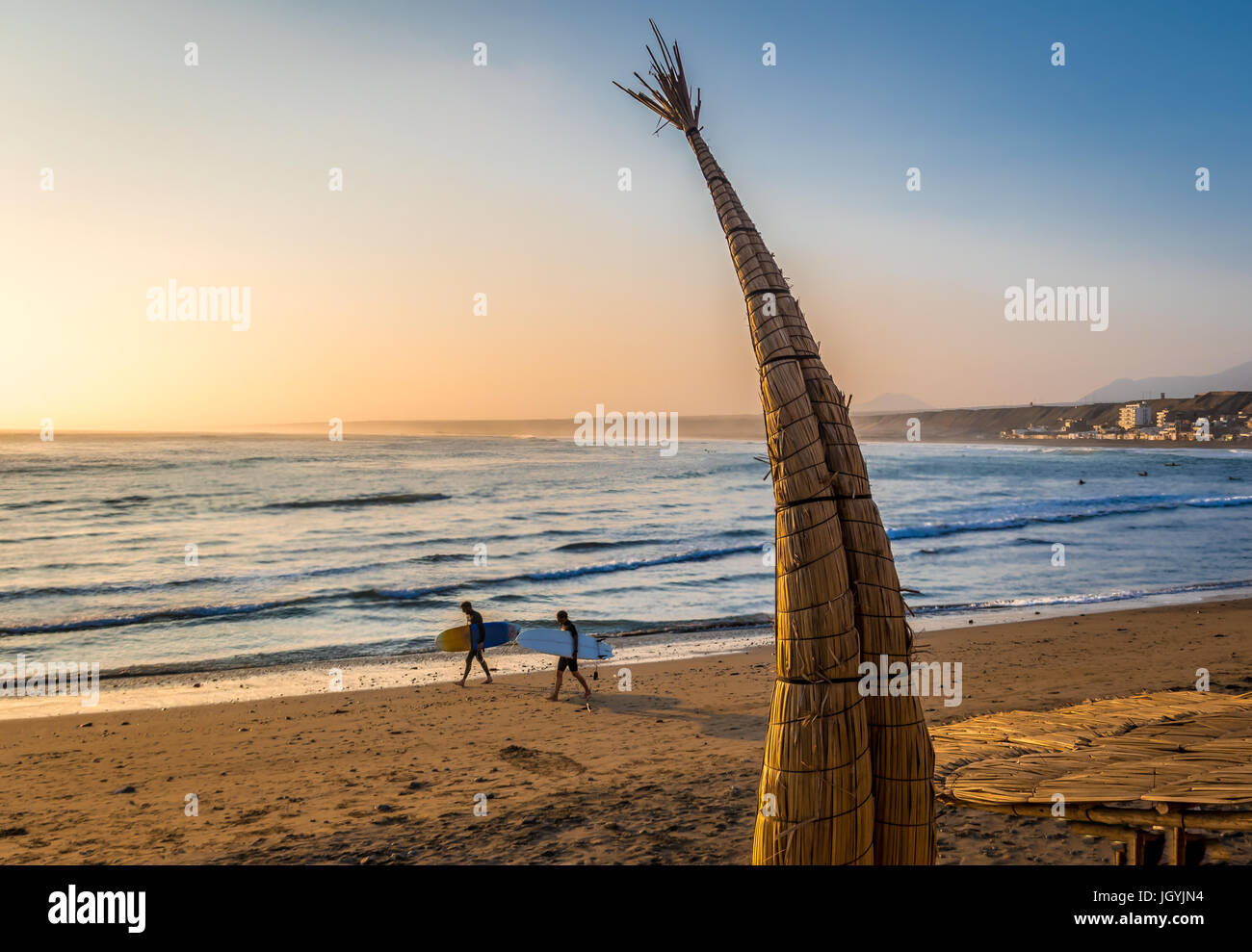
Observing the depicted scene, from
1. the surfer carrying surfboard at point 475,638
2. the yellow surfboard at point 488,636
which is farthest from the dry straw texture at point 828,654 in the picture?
the yellow surfboard at point 488,636

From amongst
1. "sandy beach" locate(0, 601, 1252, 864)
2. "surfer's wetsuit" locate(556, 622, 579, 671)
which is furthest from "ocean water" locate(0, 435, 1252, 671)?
"surfer's wetsuit" locate(556, 622, 579, 671)

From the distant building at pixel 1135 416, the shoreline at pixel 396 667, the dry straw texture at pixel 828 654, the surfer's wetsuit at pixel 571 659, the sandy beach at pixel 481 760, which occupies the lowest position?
the shoreline at pixel 396 667

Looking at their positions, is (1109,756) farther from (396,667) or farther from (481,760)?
(396,667)

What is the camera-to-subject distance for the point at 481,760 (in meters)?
9.28

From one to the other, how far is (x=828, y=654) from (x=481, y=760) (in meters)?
8.03

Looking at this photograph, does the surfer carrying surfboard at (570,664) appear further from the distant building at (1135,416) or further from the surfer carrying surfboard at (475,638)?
the distant building at (1135,416)

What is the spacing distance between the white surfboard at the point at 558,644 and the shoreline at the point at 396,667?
1515mm

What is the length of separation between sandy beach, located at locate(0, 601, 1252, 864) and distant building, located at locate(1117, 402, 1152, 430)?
143 meters

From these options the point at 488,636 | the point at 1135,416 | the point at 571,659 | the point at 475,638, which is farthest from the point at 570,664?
the point at 1135,416

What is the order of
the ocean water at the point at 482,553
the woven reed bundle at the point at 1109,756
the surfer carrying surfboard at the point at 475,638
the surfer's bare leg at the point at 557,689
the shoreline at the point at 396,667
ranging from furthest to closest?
the ocean water at the point at 482,553 < the surfer carrying surfboard at the point at 475,638 < the shoreline at the point at 396,667 < the surfer's bare leg at the point at 557,689 < the woven reed bundle at the point at 1109,756

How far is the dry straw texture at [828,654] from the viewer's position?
7.11 ft

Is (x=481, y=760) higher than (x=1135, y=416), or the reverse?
(x=1135, y=416)

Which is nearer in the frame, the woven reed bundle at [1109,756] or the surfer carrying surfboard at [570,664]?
the woven reed bundle at [1109,756]

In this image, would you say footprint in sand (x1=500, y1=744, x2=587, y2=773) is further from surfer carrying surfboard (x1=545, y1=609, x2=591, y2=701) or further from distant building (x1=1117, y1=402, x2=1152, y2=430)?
distant building (x1=1117, y1=402, x2=1152, y2=430)
